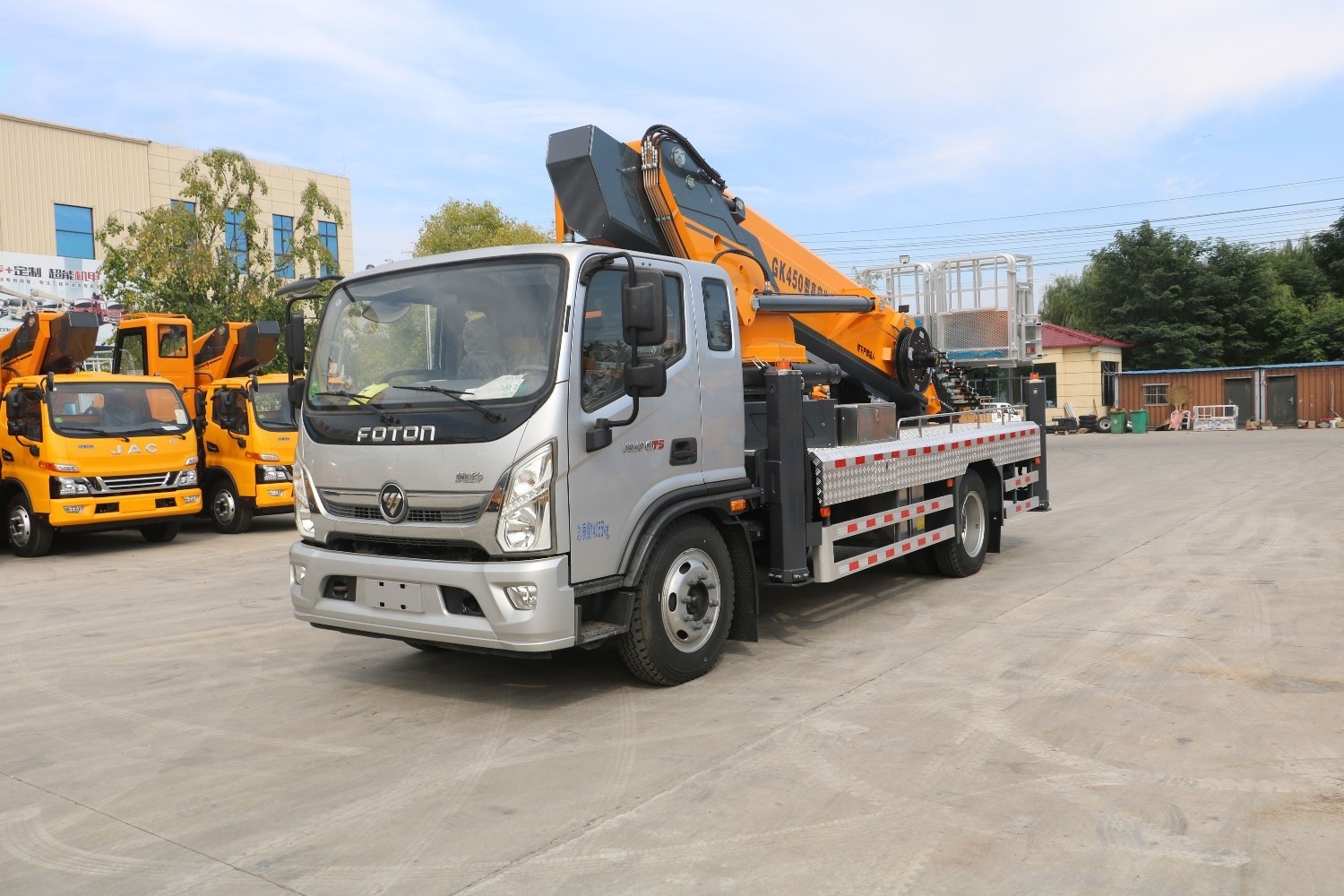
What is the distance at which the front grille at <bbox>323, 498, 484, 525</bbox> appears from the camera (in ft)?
16.6

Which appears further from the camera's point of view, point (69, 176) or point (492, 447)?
point (69, 176)

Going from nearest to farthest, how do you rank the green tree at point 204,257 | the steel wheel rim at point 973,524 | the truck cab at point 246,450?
the steel wheel rim at point 973,524, the truck cab at point 246,450, the green tree at point 204,257

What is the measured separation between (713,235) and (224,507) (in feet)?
32.9

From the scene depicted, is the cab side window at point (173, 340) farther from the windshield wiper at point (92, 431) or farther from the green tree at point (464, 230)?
the green tree at point (464, 230)

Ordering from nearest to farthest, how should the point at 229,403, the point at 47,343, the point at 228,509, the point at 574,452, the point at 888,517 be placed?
the point at 574,452 → the point at 888,517 → the point at 47,343 → the point at 229,403 → the point at 228,509

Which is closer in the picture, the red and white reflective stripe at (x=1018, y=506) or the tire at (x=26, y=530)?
the red and white reflective stripe at (x=1018, y=506)

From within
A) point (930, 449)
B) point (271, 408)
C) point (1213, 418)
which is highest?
point (271, 408)

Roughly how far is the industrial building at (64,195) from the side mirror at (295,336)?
2321 centimetres

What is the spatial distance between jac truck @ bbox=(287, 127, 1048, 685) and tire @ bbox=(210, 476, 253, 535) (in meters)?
8.54

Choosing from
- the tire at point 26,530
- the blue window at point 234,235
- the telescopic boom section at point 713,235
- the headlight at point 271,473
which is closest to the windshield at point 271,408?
the headlight at point 271,473

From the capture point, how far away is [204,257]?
2127 cm

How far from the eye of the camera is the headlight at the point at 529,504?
16.2 ft

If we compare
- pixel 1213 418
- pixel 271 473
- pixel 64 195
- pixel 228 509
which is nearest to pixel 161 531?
pixel 228 509

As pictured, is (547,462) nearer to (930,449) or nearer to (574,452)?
(574,452)
